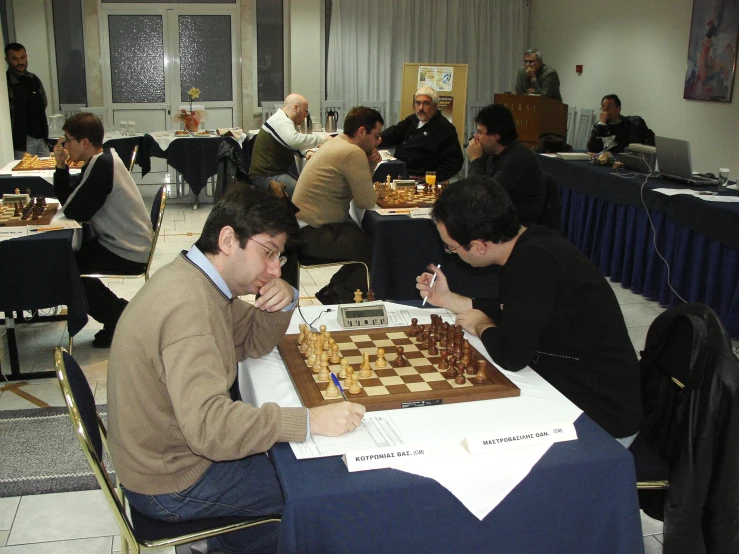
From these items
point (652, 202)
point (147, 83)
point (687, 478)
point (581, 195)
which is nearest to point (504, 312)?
point (687, 478)

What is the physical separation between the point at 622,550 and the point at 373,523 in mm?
554

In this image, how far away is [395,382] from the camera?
1864mm

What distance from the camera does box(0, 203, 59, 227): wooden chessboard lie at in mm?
3495

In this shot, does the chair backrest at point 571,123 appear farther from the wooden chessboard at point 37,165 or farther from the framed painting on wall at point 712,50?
the wooden chessboard at point 37,165

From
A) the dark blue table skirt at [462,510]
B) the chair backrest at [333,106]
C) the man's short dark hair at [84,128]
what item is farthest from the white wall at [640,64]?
the dark blue table skirt at [462,510]

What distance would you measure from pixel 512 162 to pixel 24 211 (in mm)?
2593

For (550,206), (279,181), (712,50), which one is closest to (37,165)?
(279,181)

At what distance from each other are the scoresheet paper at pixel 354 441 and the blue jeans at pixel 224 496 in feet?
0.83

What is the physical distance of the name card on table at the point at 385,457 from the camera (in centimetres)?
147

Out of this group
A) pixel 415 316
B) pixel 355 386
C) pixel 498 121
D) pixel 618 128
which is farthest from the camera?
pixel 618 128

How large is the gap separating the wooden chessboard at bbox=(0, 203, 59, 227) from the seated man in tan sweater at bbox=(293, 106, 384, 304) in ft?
4.24

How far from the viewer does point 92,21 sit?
9188mm

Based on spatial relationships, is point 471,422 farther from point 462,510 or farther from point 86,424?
point 86,424

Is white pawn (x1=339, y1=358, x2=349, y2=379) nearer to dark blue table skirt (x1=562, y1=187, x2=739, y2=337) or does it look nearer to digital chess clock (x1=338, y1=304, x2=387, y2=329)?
digital chess clock (x1=338, y1=304, x2=387, y2=329)
